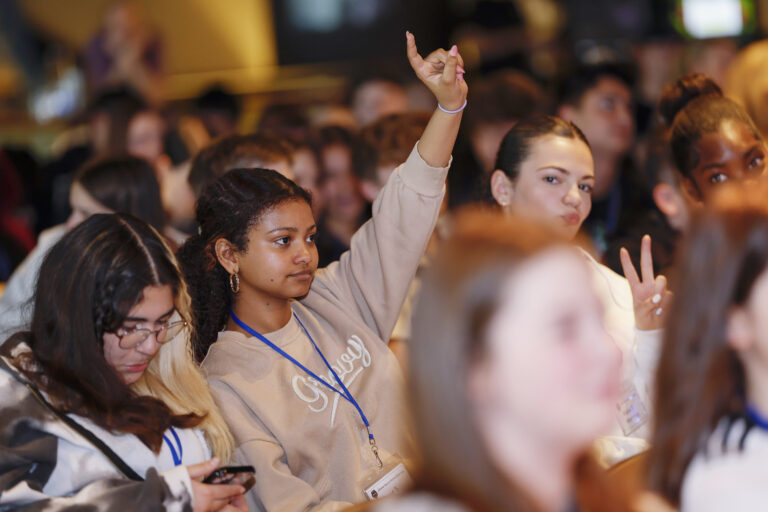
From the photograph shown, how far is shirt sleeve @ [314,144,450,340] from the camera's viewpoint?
235 cm

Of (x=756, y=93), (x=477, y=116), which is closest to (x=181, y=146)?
(x=477, y=116)

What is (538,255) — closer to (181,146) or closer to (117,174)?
(117,174)

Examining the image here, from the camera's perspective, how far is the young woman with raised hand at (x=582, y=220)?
2.14 meters

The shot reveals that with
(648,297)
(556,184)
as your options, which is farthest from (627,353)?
(556,184)

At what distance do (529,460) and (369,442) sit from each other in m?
1.17

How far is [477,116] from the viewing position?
13.4ft

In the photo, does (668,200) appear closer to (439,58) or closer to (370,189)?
(439,58)

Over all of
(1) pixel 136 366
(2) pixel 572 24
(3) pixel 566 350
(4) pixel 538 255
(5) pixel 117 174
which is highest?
(2) pixel 572 24

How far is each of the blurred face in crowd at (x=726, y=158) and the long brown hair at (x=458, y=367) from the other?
150 centimetres

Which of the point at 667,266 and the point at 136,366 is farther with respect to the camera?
the point at 667,266

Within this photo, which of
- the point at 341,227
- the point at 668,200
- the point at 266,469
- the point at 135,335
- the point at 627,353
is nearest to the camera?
the point at 135,335

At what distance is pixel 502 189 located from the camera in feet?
8.25

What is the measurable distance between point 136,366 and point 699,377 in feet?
3.75

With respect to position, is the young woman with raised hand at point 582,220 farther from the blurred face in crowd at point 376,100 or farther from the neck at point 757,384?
the blurred face in crowd at point 376,100
